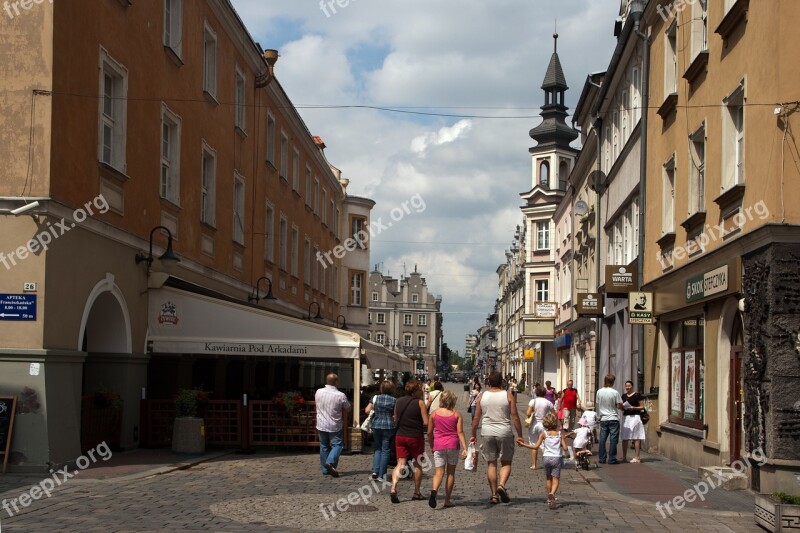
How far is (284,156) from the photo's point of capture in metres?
35.0

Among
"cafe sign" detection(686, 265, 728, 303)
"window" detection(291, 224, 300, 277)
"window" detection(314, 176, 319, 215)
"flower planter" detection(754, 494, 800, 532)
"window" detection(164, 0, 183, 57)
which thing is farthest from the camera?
"window" detection(314, 176, 319, 215)

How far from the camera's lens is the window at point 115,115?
17469mm

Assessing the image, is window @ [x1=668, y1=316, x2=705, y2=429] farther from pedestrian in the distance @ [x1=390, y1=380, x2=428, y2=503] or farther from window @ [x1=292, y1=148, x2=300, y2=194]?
window @ [x1=292, y1=148, x2=300, y2=194]

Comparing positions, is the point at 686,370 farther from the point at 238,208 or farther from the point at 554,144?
the point at 554,144

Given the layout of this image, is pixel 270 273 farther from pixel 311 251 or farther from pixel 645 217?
pixel 645 217

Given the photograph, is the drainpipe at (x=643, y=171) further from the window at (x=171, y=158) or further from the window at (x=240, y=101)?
the window at (x=240, y=101)

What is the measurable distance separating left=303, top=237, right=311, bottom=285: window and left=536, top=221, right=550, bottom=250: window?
28471 millimetres

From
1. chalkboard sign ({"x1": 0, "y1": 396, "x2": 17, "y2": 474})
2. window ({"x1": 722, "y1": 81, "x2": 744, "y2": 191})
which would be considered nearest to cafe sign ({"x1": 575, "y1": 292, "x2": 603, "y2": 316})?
window ({"x1": 722, "y1": 81, "x2": 744, "y2": 191})

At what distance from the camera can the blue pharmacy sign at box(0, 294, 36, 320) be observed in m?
14.6

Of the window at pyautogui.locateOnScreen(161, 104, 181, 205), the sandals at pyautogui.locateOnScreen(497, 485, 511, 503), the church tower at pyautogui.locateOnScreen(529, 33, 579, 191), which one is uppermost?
the church tower at pyautogui.locateOnScreen(529, 33, 579, 191)

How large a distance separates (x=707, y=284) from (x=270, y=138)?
743 inches

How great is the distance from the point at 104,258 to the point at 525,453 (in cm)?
1156

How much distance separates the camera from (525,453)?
928 inches

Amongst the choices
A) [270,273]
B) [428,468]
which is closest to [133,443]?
[428,468]
